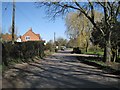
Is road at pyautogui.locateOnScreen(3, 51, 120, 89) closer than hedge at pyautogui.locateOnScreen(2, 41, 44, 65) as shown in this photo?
Yes

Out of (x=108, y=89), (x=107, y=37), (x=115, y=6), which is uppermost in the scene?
(x=115, y=6)

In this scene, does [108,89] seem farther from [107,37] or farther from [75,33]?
[75,33]

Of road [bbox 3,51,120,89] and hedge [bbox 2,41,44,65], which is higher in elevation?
hedge [bbox 2,41,44,65]

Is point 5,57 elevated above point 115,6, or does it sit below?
below

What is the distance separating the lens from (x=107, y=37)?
29.1 meters

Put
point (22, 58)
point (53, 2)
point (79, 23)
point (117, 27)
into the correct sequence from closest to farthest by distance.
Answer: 1. point (22, 58)
2. point (53, 2)
3. point (117, 27)
4. point (79, 23)

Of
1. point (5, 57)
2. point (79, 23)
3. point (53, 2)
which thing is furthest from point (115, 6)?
→ point (79, 23)

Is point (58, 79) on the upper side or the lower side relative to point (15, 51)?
lower

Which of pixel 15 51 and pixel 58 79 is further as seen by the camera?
pixel 15 51

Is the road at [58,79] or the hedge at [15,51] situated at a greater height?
the hedge at [15,51]

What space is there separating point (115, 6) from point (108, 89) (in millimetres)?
20128

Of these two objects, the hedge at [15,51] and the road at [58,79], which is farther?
the hedge at [15,51]

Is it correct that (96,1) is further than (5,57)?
Yes

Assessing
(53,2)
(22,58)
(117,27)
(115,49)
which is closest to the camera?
(22,58)
